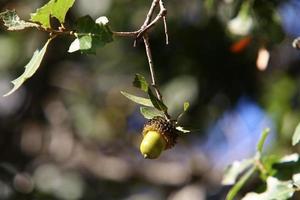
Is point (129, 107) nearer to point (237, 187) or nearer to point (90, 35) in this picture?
point (237, 187)

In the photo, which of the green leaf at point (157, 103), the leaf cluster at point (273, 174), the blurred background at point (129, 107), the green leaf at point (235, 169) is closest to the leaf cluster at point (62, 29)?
the green leaf at point (157, 103)

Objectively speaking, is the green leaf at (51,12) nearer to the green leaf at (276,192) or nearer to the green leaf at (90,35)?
the green leaf at (90,35)

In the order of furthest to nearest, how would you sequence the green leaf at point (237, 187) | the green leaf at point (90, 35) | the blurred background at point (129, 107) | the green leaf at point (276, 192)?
the blurred background at point (129, 107) → the green leaf at point (237, 187) → the green leaf at point (276, 192) → the green leaf at point (90, 35)

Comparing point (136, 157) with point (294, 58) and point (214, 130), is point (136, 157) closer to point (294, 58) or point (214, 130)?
point (214, 130)

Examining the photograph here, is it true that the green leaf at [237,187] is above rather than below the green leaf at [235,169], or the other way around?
below

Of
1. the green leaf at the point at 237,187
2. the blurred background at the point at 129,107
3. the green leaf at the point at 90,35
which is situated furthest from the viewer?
the blurred background at the point at 129,107

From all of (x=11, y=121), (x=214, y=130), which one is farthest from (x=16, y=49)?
(x=214, y=130)

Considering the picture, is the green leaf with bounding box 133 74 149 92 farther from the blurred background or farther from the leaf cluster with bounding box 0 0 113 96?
the blurred background
